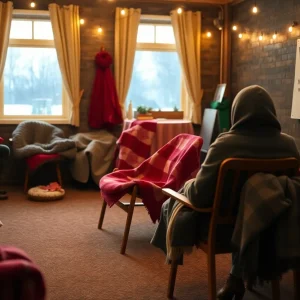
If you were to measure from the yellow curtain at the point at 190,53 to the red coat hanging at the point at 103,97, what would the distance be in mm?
1006

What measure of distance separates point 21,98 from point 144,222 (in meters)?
3.03

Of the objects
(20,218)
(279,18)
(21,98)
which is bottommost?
(20,218)

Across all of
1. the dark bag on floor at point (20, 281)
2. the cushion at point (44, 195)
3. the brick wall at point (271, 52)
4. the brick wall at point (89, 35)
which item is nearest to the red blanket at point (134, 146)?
the cushion at point (44, 195)

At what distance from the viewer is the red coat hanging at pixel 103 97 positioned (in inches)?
269

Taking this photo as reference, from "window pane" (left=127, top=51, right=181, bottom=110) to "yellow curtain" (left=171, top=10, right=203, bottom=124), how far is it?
26 centimetres

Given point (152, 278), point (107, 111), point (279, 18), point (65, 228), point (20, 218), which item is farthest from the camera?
point (107, 111)

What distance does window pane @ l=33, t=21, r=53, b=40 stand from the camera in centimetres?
694

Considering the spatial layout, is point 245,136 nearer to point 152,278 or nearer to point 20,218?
point 152,278

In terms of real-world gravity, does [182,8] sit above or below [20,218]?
above

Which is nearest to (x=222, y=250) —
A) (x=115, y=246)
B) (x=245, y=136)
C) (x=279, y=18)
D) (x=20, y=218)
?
(x=245, y=136)

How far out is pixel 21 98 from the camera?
7.01 meters

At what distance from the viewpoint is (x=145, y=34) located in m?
7.30

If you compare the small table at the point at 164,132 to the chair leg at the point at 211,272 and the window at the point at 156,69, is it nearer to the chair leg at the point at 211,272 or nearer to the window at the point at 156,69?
→ the window at the point at 156,69

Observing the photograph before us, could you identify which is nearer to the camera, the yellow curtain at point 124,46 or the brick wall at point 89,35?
the brick wall at point 89,35
